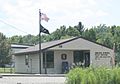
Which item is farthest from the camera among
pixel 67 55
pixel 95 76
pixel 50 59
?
pixel 67 55

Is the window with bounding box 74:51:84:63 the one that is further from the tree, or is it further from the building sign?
the tree

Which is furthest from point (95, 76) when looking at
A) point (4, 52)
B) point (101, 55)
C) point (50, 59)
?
point (4, 52)

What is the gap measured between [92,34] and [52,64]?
53.8 meters

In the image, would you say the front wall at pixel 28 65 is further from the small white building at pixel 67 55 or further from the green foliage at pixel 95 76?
the green foliage at pixel 95 76

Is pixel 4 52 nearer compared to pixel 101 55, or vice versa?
pixel 101 55

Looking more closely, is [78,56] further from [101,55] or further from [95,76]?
[95,76]

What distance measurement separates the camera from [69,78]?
15.3 m

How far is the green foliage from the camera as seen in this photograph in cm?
1456

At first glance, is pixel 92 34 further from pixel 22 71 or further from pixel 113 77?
pixel 113 77

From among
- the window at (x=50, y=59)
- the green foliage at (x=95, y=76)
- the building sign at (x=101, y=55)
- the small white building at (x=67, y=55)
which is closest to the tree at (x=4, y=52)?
the small white building at (x=67, y=55)

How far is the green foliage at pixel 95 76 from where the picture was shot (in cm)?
1456

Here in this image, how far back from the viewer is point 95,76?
14648mm

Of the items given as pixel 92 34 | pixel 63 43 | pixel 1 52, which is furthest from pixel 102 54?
pixel 92 34

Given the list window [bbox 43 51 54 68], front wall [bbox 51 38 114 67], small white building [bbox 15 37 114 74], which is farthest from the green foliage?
window [bbox 43 51 54 68]
